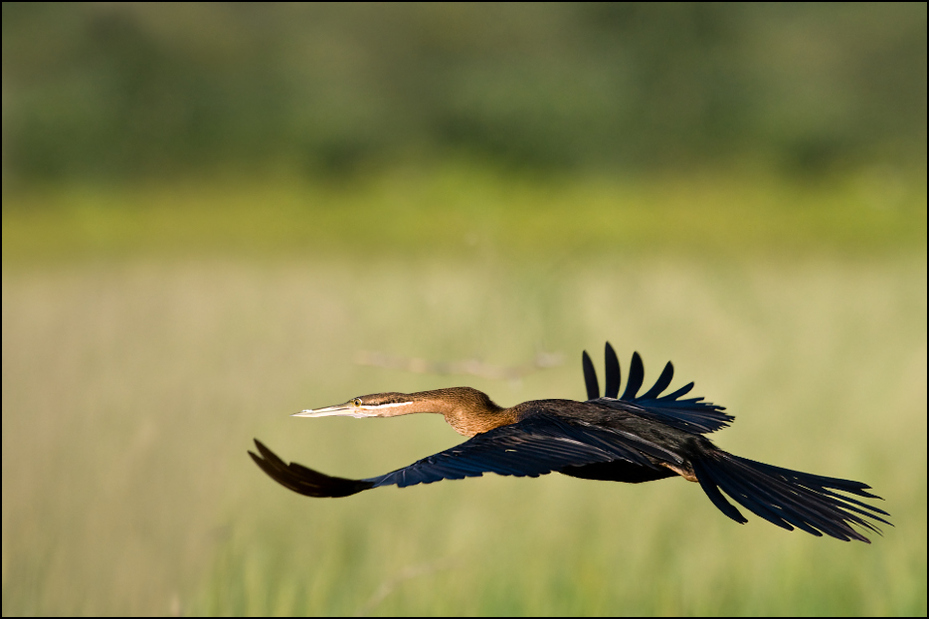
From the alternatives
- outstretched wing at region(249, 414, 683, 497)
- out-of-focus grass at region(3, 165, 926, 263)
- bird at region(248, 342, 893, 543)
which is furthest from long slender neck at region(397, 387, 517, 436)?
out-of-focus grass at region(3, 165, 926, 263)

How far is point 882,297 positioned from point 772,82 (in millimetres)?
14653

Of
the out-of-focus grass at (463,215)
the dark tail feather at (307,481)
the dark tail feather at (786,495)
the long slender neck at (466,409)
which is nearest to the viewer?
the dark tail feather at (307,481)

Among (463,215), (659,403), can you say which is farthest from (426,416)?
(463,215)

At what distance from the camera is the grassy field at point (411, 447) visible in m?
4.17

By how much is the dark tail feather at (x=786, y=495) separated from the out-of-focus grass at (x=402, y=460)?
130 cm

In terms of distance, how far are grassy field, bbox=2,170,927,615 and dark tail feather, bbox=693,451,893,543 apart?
53.6 inches

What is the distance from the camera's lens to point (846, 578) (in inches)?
169

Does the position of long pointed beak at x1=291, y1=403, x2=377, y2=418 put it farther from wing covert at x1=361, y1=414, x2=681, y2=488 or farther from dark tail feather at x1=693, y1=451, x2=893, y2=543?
dark tail feather at x1=693, y1=451, x2=893, y2=543

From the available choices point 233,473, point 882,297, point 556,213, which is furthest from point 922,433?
point 556,213

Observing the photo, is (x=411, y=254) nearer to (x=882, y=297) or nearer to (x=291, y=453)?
(x=882, y=297)

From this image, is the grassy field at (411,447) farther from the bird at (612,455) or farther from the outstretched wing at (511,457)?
the outstretched wing at (511,457)

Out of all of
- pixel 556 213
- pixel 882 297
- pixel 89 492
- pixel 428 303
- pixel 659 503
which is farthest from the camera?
pixel 556 213

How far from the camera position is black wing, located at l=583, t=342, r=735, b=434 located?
9.69 ft

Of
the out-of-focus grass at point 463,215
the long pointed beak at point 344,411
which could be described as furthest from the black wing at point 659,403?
the out-of-focus grass at point 463,215
